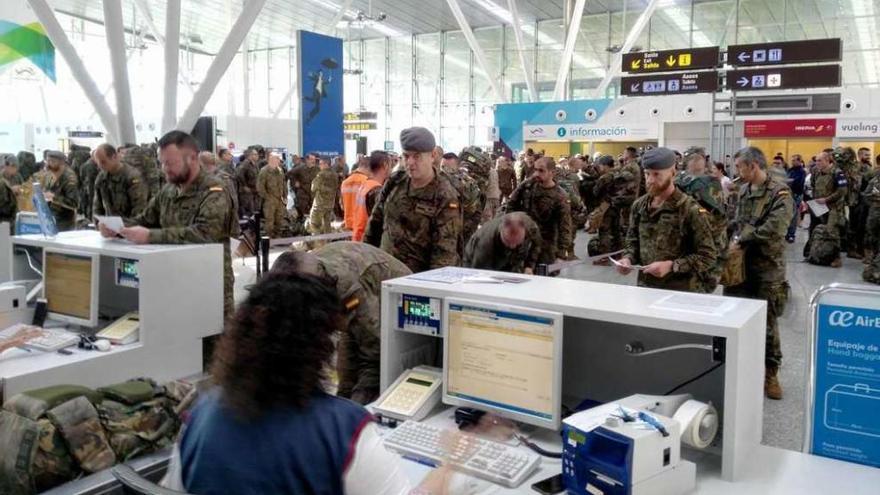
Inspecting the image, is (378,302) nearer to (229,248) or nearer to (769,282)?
(229,248)

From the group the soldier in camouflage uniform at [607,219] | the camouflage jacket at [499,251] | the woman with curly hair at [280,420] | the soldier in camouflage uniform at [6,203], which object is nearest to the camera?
the woman with curly hair at [280,420]

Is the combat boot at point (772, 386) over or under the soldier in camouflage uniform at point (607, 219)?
under

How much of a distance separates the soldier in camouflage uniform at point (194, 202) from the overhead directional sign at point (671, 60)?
7.18m

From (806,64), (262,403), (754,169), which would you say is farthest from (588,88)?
(262,403)

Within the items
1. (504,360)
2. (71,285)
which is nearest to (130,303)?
(71,285)

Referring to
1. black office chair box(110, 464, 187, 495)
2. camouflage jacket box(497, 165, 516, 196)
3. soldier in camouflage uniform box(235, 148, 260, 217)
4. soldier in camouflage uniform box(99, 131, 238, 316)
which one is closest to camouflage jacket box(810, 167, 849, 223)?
camouflage jacket box(497, 165, 516, 196)

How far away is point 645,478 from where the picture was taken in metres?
1.73

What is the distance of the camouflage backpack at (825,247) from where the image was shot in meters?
9.47

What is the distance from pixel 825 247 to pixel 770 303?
577 cm

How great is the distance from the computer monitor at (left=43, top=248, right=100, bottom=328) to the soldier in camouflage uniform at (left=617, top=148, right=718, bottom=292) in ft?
8.70

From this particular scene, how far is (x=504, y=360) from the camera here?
2236 millimetres

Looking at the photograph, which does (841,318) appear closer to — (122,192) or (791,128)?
(122,192)

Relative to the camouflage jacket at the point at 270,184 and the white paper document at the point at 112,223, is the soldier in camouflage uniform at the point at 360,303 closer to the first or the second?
the white paper document at the point at 112,223

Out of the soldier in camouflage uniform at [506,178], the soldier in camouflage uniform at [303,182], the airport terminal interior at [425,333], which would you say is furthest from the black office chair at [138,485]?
the soldier in camouflage uniform at [303,182]
